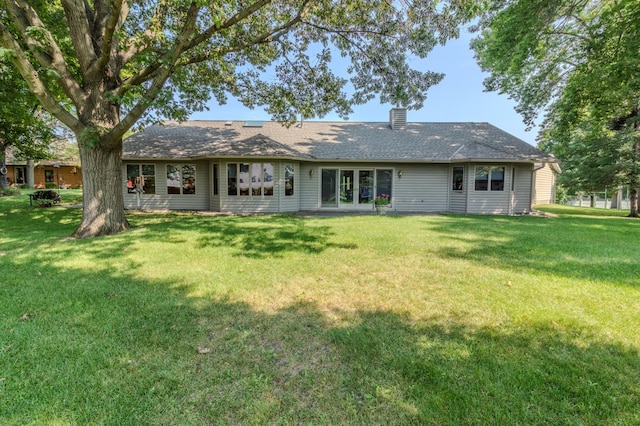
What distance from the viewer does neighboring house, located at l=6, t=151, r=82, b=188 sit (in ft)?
101

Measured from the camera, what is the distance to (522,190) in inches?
554

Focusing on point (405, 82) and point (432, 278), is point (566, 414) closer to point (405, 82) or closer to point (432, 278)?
point (432, 278)

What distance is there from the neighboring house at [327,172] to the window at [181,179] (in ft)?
0.15

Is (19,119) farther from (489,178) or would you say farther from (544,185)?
(544,185)

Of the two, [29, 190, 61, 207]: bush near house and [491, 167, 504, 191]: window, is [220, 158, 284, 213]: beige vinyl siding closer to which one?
[29, 190, 61, 207]: bush near house

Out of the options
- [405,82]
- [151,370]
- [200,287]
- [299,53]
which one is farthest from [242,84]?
[151,370]

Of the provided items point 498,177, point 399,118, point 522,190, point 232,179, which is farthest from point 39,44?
point 522,190

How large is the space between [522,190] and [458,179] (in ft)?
9.98

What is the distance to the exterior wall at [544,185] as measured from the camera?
21.4m

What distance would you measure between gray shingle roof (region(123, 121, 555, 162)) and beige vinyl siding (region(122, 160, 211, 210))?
3.31 ft

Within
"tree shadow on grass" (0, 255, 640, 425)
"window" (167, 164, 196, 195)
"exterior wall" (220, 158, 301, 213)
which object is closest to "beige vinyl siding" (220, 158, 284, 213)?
"exterior wall" (220, 158, 301, 213)

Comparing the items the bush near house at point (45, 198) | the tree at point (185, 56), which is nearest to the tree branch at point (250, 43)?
the tree at point (185, 56)

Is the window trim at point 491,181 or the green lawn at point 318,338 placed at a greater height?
the window trim at point 491,181

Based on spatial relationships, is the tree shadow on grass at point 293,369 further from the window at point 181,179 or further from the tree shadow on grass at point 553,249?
the window at point 181,179
